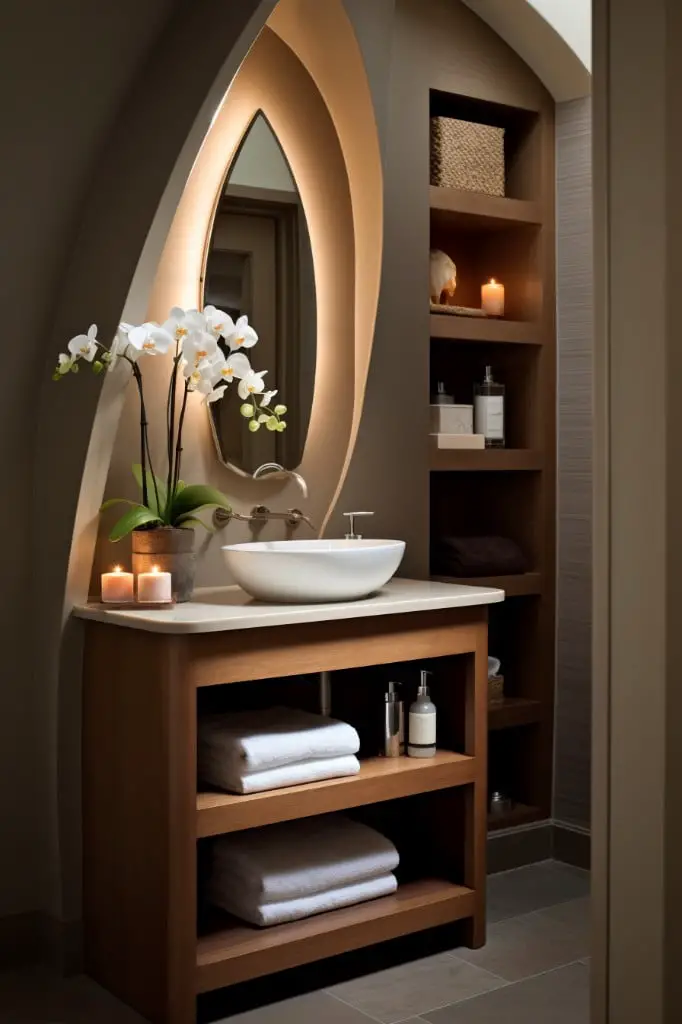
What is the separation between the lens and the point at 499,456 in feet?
10.9

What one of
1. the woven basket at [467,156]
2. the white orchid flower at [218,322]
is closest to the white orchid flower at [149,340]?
the white orchid flower at [218,322]

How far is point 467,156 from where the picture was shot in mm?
3250

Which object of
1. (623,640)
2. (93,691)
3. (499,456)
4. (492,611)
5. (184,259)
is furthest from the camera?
(492,611)

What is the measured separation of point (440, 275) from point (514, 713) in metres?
1.27

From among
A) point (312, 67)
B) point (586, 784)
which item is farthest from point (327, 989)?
point (312, 67)

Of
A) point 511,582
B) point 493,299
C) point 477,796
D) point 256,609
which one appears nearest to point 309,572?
point 256,609

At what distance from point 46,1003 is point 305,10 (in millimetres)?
2354

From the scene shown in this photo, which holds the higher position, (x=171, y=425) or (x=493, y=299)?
(x=493, y=299)

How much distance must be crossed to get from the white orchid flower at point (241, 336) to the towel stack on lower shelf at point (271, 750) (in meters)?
0.86

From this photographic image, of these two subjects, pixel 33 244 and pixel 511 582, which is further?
pixel 511 582

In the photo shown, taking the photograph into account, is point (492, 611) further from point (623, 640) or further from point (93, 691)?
point (623, 640)

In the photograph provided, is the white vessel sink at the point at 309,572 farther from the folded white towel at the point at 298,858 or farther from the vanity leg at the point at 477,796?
the folded white towel at the point at 298,858

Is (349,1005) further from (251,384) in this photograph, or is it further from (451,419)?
(451,419)

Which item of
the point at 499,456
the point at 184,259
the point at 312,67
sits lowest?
the point at 499,456
